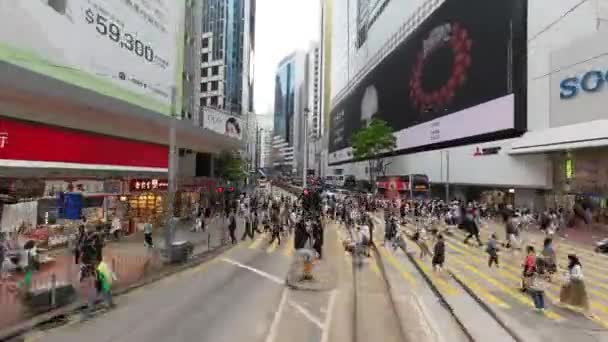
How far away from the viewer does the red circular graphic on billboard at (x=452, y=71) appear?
4656 centimetres

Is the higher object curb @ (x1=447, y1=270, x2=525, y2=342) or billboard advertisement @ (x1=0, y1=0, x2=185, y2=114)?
billboard advertisement @ (x1=0, y1=0, x2=185, y2=114)

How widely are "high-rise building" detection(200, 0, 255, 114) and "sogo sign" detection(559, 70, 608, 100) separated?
5080cm

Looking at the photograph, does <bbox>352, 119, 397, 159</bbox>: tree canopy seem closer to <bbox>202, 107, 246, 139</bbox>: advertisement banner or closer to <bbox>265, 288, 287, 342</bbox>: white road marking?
<bbox>202, 107, 246, 139</bbox>: advertisement banner

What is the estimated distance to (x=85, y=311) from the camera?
418 inches

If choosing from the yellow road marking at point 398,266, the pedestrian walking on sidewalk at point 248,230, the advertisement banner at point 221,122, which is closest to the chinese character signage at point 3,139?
the pedestrian walking on sidewalk at point 248,230

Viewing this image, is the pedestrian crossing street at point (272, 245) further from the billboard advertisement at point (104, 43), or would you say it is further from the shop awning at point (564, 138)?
the shop awning at point (564, 138)

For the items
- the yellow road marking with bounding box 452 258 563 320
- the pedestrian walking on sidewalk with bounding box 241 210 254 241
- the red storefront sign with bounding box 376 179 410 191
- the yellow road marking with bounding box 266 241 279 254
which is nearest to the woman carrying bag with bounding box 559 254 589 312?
the yellow road marking with bounding box 452 258 563 320

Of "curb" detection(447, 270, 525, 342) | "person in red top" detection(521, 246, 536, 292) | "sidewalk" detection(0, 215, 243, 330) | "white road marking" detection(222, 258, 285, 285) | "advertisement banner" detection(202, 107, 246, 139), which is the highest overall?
"advertisement banner" detection(202, 107, 246, 139)

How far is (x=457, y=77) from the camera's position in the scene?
48.2 meters

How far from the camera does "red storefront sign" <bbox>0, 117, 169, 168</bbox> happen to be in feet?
53.1

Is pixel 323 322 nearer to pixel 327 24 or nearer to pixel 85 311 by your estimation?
pixel 85 311

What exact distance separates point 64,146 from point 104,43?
660 centimetres

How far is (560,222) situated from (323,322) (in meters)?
23.1

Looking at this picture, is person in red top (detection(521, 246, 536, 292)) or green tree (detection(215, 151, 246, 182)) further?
green tree (detection(215, 151, 246, 182))
